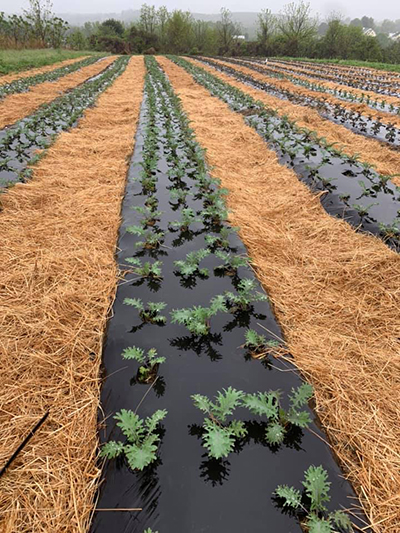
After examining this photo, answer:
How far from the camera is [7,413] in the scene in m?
2.10

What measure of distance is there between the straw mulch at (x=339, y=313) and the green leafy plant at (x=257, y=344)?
0.19m

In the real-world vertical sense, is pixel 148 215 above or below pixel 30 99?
below

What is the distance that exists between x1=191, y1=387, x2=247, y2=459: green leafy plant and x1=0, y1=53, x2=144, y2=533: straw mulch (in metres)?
0.66

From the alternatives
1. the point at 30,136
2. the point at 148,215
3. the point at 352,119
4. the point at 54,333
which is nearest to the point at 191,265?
the point at 148,215

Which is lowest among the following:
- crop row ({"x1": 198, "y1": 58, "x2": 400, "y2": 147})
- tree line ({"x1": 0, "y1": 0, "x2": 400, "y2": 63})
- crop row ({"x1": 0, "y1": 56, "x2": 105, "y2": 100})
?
crop row ({"x1": 198, "y1": 58, "x2": 400, "y2": 147})

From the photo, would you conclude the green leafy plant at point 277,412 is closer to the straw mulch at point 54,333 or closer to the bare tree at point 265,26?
the straw mulch at point 54,333

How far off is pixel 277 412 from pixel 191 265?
1639mm

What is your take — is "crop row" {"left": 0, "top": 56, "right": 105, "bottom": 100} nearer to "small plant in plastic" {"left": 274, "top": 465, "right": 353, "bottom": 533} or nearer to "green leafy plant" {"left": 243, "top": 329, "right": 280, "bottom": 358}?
"green leafy plant" {"left": 243, "top": 329, "right": 280, "bottom": 358}

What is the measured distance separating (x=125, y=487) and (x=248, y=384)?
1000mm

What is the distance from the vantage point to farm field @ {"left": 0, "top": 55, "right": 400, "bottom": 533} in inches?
67.6

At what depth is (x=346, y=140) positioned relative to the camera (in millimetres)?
8070

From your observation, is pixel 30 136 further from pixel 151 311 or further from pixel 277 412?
pixel 277 412

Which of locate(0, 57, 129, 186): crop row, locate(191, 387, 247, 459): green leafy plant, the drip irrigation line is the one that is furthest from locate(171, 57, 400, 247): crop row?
locate(0, 57, 129, 186): crop row

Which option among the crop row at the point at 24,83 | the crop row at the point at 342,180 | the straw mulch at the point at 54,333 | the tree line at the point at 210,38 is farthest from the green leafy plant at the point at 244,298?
the tree line at the point at 210,38
